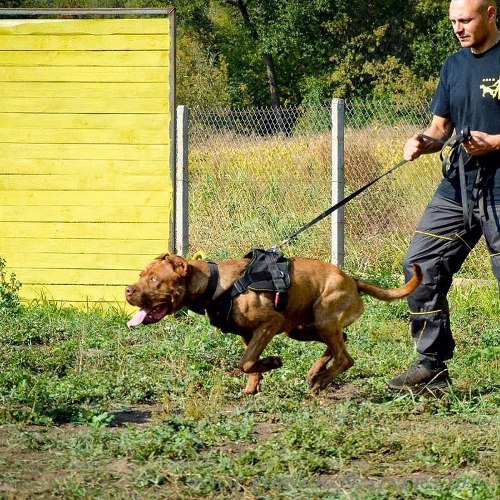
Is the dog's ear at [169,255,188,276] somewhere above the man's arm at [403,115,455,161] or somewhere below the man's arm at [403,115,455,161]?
below

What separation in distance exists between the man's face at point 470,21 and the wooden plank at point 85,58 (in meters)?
3.95

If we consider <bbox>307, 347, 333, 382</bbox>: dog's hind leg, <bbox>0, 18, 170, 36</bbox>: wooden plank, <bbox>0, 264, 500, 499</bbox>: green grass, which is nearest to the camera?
<bbox>0, 264, 500, 499</bbox>: green grass

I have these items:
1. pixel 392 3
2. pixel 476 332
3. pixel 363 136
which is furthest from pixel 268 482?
pixel 392 3

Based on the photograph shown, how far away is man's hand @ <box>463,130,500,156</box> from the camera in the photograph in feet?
19.2

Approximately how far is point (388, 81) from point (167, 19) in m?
25.9

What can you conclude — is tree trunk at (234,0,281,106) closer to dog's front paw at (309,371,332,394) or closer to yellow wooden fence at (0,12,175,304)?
yellow wooden fence at (0,12,175,304)

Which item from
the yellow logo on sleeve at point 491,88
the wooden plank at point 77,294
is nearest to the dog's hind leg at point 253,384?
the yellow logo on sleeve at point 491,88

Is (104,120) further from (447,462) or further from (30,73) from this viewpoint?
(447,462)

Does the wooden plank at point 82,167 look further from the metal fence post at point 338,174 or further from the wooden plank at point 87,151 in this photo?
the metal fence post at point 338,174

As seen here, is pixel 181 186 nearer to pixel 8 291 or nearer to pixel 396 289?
pixel 8 291

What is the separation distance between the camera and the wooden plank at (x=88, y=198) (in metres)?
9.55

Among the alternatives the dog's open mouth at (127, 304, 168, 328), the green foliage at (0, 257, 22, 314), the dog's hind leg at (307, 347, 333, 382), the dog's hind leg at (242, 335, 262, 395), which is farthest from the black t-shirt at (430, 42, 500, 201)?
the green foliage at (0, 257, 22, 314)

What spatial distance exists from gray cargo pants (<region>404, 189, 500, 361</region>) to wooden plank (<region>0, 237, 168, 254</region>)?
12.0ft

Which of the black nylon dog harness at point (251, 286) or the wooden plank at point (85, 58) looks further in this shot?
the wooden plank at point (85, 58)
